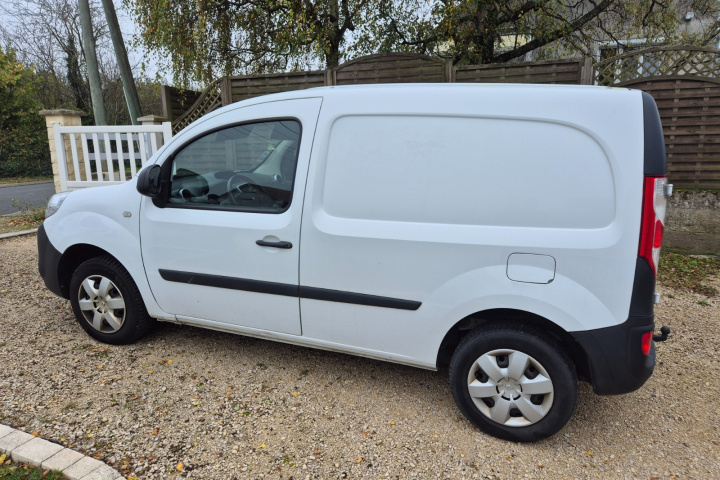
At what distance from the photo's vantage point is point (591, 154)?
7.29 ft

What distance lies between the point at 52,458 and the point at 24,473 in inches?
4.6

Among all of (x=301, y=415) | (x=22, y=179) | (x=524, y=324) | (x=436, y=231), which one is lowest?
(x=301, y=415)

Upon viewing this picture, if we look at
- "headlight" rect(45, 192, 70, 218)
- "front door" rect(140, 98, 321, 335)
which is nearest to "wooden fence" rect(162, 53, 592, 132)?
"headlight" rect(45, 192, 70, 218)

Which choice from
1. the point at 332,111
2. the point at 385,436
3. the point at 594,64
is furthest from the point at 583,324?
the point at 594,64

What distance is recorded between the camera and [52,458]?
2268 mm

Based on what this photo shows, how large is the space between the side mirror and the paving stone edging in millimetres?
1507

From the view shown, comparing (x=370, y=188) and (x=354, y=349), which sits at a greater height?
(x=370, y=188)

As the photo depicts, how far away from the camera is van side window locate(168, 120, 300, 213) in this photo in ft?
9.25

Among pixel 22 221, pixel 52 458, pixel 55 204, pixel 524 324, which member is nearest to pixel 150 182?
pixel 55 204

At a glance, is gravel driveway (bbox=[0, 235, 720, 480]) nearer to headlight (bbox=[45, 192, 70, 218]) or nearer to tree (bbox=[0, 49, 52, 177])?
headlight (bbox=[45, 192, 70, 218])

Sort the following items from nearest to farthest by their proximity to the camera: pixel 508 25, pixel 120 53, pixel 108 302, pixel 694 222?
pixel 108 302
pixel 694 222
pixel 508 25
pixel 120 53

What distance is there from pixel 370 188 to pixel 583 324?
4.20ft

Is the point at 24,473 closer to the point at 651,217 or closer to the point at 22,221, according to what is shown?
the point at 651,217

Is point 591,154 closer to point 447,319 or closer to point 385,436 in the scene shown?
point 447,319
